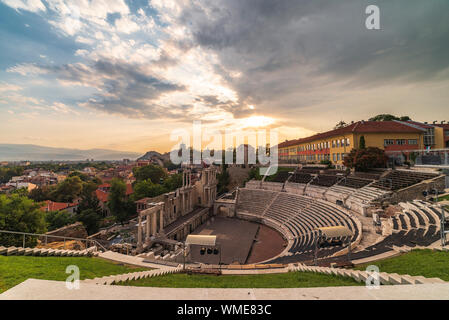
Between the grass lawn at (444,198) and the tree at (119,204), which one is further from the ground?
the grass lawn at (444,198)

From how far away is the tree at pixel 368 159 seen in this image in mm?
26641

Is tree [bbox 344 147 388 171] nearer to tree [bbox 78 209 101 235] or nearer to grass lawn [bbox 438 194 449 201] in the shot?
grass lawn [bbox 438 194 449 201]

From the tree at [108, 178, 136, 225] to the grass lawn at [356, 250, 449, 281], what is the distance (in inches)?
1377

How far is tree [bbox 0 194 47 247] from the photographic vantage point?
15828 mm

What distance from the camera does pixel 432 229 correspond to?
11.2 metres

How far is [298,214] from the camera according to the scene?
24641 mm

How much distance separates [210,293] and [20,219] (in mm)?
23122

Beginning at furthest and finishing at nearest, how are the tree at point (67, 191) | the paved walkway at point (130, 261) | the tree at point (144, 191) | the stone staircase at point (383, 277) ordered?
the tree at point (67, 191) → the tree at point (144, 191) → the paved walkway at point (130, 261) → the stone staircase at point (383, 277)

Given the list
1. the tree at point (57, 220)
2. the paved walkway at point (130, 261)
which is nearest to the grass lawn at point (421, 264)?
the paved walkway at point (130, 261)

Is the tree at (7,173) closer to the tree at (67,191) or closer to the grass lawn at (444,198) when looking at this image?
the tree at (67,191)

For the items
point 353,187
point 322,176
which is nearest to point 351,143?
point 322,176

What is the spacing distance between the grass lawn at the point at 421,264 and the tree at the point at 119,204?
3498 cm

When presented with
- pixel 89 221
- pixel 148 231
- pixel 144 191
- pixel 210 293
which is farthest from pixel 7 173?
pixel 210 293
